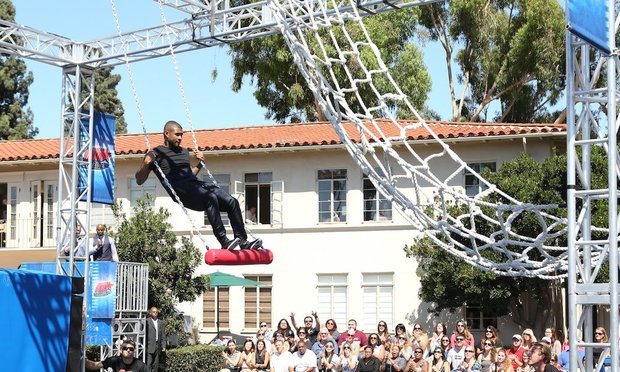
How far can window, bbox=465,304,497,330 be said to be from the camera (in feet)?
78.3

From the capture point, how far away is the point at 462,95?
3566 cm

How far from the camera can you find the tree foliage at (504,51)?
1280 inches

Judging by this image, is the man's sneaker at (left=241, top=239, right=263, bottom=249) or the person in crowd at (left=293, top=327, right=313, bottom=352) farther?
the person in crowd at (left=293, top=327, right=313, bottom=352)

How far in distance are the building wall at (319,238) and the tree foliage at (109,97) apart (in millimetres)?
22457

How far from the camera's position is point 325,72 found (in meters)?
30.2

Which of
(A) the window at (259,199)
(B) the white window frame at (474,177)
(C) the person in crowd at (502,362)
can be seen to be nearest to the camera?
(C) the person in crowd at (502,362)

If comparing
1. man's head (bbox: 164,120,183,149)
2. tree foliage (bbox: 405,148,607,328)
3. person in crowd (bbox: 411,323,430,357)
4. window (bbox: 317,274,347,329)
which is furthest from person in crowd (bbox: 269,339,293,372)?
window (bbox: 317,274,347,329)

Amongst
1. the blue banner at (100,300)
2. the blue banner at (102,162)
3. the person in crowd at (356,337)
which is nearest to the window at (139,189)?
the blue banner at (102,162)

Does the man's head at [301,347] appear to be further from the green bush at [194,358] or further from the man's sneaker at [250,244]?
the green bush at [194,358]

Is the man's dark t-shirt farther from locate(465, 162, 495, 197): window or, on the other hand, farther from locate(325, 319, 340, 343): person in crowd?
locate(465, 162, 495, 197): window

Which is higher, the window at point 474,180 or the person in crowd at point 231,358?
the window at point 474,180

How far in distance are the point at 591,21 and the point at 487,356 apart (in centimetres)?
722

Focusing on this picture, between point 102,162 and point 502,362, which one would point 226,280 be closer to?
point 102,162

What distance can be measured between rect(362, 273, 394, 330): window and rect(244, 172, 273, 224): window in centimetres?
318
